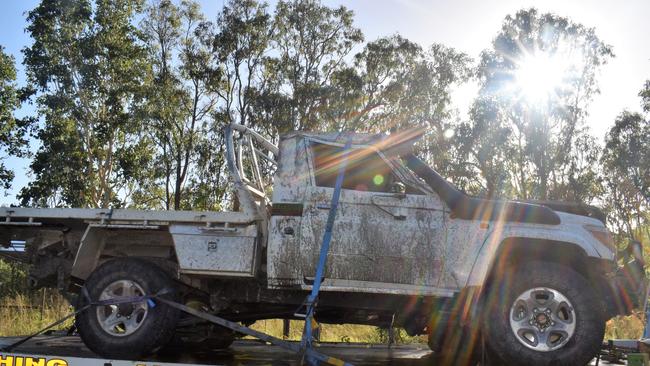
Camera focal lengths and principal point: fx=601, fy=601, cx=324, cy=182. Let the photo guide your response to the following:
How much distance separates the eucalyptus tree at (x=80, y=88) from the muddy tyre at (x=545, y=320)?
2485 centimetres

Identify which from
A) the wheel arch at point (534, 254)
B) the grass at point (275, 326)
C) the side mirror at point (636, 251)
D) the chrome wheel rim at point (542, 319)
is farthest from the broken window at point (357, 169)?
the grass at point (275, 326)

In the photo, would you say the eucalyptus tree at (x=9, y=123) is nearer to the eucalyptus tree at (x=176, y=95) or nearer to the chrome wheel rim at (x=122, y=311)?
the eucalyptus tree at (x=176, y=95)

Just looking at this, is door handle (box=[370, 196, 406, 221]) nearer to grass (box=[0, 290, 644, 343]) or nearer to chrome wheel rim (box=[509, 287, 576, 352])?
chrome wheel rim (box=[509, 287, 576, 352])

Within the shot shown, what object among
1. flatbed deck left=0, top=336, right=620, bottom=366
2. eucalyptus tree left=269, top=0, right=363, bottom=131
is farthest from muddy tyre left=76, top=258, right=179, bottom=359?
eucalyptus tree left=269, top=0, right=363, bottom=131

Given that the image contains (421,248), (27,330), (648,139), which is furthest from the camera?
(648,139)

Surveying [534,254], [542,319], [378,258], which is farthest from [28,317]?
[542,319]

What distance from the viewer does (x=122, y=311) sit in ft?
16.6

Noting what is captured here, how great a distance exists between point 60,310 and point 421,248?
376 inches

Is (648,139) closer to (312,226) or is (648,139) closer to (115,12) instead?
(115,12)

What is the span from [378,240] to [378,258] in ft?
0.47

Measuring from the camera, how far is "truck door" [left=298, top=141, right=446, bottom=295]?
484 cm

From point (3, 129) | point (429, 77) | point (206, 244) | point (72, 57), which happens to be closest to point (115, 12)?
point (72, 57)

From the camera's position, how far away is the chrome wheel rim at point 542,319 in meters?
4.66

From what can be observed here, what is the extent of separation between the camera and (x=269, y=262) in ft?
16.1
